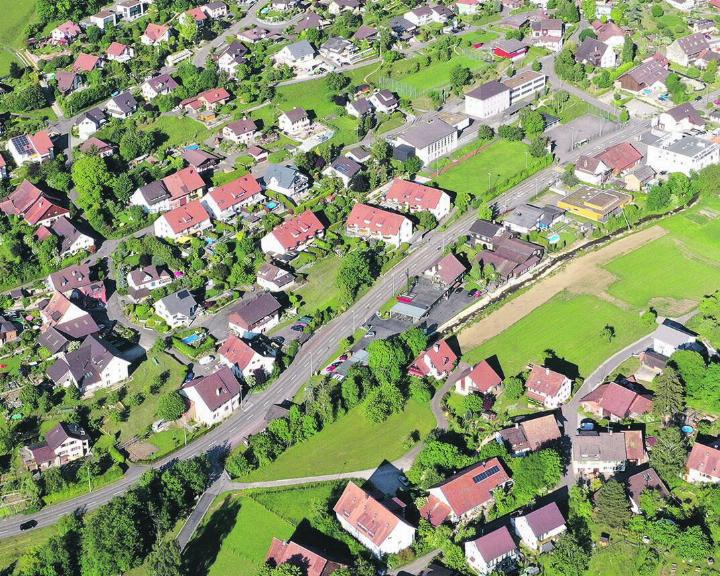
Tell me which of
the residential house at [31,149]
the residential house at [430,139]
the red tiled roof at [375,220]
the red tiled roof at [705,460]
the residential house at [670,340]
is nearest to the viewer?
the red tiled roof at [705,460]

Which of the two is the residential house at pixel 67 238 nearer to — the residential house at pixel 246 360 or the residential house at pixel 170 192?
the residential house at pixel 170 192

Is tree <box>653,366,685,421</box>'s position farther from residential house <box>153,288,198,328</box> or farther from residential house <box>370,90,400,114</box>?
residential house <box>370,90,400,114</box>

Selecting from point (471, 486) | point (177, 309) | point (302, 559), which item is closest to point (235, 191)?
point (177, 309)

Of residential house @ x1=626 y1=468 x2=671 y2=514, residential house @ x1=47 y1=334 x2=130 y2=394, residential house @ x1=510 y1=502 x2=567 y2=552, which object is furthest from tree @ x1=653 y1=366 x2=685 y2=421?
residential house @ x1=47 y1=334 x2=130 y2=394

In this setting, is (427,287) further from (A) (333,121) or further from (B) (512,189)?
(A) (333,121)

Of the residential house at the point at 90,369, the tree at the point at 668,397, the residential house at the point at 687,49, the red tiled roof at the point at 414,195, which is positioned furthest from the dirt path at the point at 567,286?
the residential house at the point at 687,49
